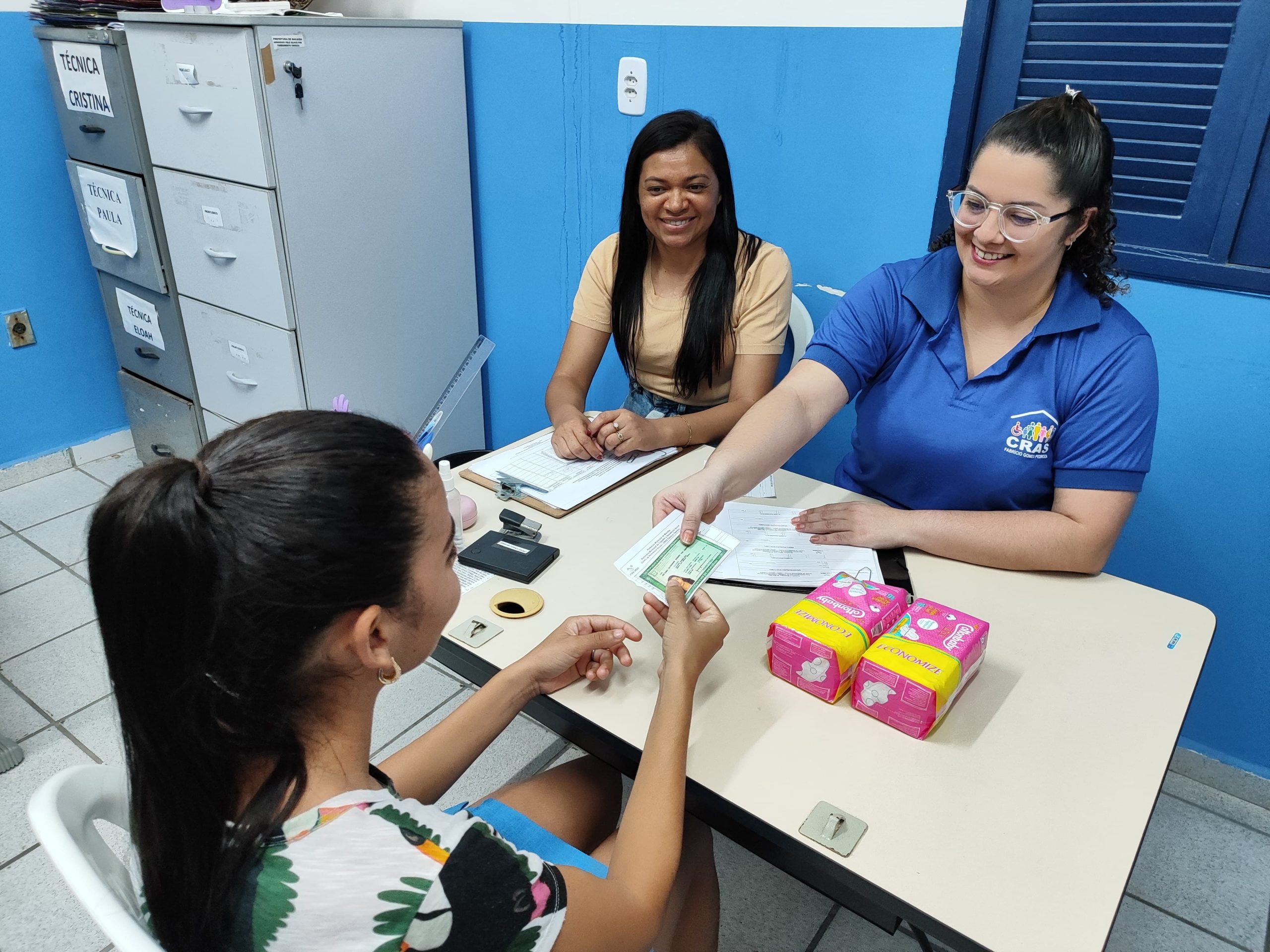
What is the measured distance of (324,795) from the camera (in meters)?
0.71

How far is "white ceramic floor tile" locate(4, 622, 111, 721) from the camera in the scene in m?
2.07

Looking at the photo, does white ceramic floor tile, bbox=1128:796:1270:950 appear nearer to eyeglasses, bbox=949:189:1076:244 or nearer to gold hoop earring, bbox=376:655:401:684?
eyeglasses, bbox=949:189:1076:244

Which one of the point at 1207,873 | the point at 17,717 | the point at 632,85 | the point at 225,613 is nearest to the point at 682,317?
the point at 632,85

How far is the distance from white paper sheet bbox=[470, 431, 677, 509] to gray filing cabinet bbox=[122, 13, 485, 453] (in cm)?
70

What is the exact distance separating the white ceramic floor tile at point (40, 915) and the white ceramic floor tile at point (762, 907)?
1.14 m

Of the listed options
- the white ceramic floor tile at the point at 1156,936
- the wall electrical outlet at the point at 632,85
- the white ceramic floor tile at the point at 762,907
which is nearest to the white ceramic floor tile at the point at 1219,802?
the white ceramic floor tile at the point at 1156,936

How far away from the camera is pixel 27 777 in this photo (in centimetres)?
185

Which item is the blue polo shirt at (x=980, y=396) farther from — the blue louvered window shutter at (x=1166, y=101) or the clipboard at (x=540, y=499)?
the blue louvered window shutter at (x=1166, y=101)

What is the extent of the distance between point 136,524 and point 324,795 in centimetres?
27

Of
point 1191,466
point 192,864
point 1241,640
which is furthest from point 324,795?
point 1241,640

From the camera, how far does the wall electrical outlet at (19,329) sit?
2.92 m

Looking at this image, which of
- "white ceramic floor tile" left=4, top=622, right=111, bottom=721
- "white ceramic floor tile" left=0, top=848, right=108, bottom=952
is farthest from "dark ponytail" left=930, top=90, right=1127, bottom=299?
"white ceramic floor tile" left=4, top=622, right=111, bottom=721

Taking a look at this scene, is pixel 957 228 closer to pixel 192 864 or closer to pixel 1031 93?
pixel 1031 93

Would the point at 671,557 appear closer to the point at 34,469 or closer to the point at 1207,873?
the point at 1207,873
